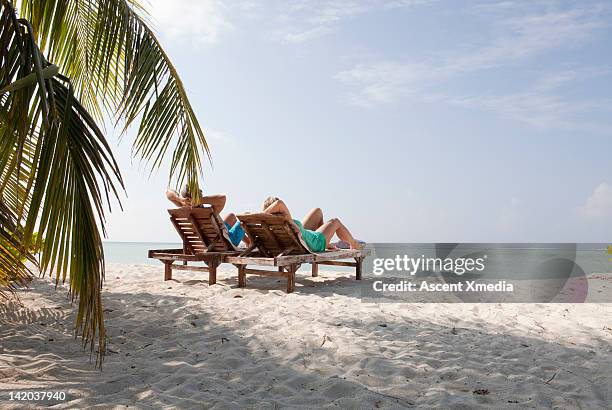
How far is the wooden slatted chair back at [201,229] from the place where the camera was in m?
6.39

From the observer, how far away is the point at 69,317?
173 inches

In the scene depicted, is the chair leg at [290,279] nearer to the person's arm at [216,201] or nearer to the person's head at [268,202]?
the person's head at [268,202]

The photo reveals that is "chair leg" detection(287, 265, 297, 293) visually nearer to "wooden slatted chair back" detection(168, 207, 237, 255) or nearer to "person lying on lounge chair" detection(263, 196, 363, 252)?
"person lying on lounge chair" detection(263, 196, 363, 252)

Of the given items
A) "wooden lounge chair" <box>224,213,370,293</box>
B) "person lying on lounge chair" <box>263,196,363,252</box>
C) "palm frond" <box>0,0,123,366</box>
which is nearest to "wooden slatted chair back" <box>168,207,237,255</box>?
"wooden lounge chair" <box>224,213,370,293</box>

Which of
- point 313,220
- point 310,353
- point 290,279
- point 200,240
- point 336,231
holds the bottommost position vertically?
point 310,353

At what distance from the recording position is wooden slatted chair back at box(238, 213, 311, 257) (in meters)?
5.95

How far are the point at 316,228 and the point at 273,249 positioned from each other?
1297 millimetres

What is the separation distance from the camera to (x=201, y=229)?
660 cm

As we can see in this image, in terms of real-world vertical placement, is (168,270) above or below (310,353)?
above

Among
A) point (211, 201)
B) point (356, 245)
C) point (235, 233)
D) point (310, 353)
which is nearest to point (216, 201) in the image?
point (211, 201)

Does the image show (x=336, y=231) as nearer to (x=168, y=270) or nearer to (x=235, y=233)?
(x=235, y=233)

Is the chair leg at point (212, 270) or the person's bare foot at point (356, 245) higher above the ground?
the person's bare foot at point (356, 245)

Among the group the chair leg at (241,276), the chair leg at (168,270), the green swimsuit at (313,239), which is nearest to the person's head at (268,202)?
the green swimsuit at (313,239)

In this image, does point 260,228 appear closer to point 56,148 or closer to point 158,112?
point 158,112
